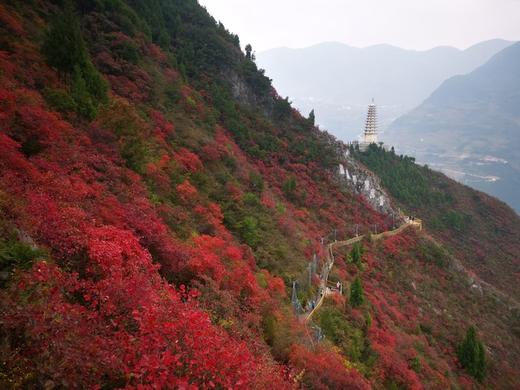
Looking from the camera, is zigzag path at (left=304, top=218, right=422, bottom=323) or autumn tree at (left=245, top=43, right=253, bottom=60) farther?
autumn tree at (left=245, top=43, right=253, bottom=60)

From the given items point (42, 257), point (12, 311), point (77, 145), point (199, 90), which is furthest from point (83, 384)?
point (199, 90)

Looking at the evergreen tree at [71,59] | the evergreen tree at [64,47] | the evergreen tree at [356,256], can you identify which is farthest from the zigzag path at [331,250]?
the evergreen tree at [64,47]

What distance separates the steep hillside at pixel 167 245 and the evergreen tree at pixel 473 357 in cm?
139

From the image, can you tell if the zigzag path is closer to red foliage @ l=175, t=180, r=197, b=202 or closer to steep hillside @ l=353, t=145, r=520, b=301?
red foliage @ l=175, t=180, r=197, b=202

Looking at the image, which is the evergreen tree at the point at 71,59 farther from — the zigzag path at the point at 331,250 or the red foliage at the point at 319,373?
the zigzag path at the point at 331,250

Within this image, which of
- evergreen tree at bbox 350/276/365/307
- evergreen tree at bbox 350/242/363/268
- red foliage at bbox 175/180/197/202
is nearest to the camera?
red foliage at bbox 175/180/197/202

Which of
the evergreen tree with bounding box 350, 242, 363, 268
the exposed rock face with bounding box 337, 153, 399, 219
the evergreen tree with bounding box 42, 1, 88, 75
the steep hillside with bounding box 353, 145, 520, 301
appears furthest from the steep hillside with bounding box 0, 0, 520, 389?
the steep hillside with bounding box 353, 145, 520, 301

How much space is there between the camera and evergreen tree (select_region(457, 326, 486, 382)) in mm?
31188

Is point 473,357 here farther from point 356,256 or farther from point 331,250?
point 331,250

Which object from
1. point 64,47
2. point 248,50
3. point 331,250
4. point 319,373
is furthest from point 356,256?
point 248,50

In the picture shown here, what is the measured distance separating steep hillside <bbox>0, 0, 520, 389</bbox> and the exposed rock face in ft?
21.2

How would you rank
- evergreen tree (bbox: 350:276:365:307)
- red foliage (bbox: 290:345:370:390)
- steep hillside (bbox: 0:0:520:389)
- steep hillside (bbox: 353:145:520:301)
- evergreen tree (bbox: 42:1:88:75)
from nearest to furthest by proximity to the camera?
steep hillside (bbox: 0:0:520:389) → red foliage (bbox: 290:345:370:390) → evergreen tree (bbox: 42:1:88:75) → evergreen tree (bbox: 350:276:365:307) → steep hillside (bbox: 353:145:520:301)

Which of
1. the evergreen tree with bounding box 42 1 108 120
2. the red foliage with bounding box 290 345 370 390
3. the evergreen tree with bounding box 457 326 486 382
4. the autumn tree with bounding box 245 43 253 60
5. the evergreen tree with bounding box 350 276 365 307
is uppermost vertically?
the autumn tree with bounding box 245 43 253 60

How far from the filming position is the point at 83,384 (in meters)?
6.26
